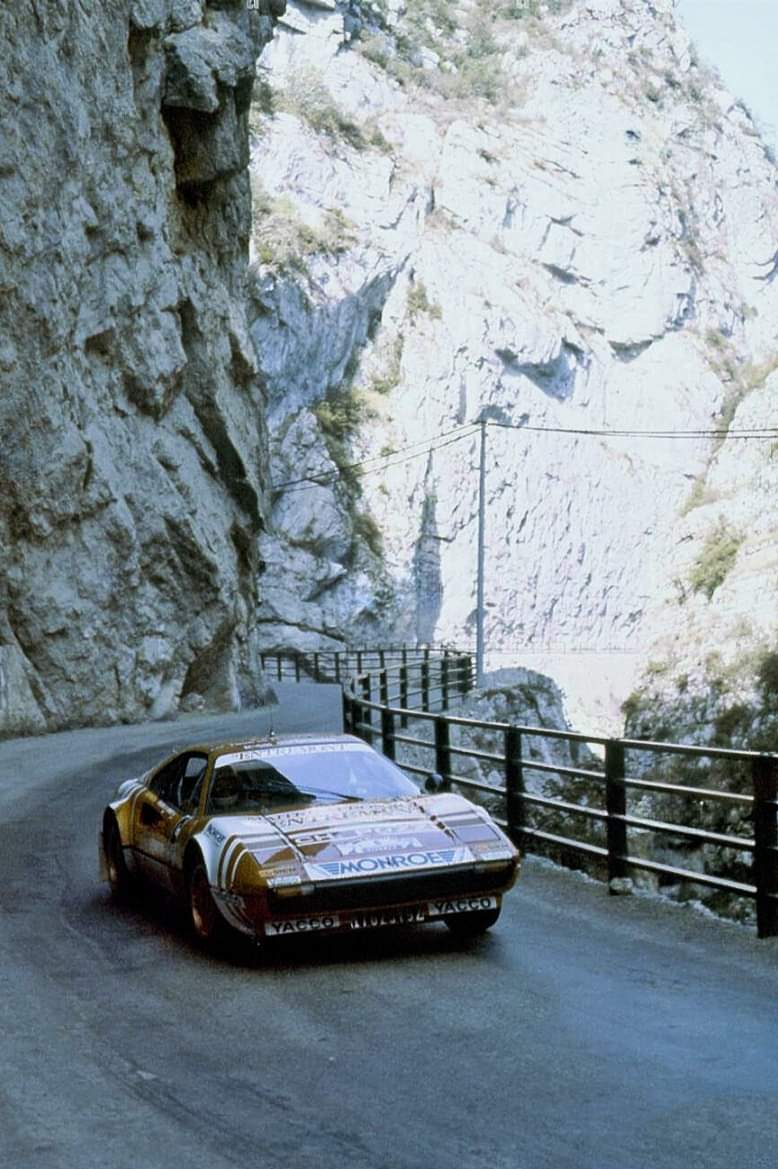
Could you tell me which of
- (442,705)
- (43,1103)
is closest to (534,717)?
(442,705)

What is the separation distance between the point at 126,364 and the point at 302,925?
2708cm

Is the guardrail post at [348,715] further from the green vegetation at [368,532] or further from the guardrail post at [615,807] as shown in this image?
the green vegetation at [368,532]

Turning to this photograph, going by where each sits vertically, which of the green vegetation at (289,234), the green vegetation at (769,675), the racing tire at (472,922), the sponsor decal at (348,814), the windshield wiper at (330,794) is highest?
the green vegetation at (289,234)

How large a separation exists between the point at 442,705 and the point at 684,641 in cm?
2336

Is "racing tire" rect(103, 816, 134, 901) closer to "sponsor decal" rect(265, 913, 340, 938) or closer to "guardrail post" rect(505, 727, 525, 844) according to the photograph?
"sponsor decal" rect(265, 913, 340, 938)

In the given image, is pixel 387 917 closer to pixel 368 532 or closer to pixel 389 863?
pixel 389 863

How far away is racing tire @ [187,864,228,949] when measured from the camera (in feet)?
27.0

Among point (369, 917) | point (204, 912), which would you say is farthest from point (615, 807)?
point (204, 912)

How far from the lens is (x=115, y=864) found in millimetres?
10383

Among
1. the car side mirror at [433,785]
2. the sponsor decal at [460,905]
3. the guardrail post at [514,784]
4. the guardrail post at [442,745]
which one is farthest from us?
the guardrail post at [442,745]

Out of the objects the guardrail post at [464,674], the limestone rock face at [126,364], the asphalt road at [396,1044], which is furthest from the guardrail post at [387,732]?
the guardrail post at [464,674]

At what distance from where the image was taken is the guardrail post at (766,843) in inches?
333

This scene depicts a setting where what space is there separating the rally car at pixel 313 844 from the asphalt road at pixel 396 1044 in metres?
0.32

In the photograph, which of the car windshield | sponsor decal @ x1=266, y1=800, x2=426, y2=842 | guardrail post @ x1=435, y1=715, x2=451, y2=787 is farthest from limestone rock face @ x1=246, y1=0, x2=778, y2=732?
sponsor decal @ x1=266, y1=800, x2=426, y2=842
